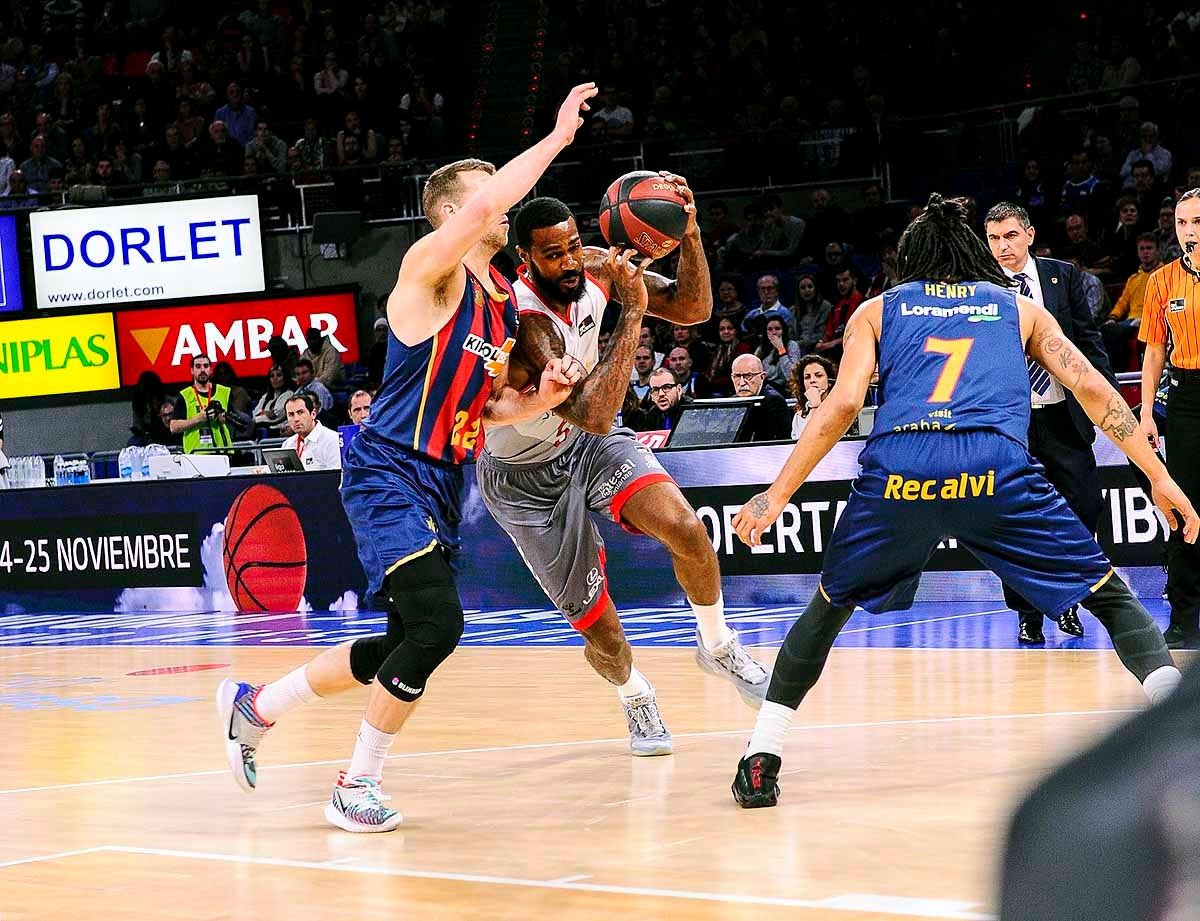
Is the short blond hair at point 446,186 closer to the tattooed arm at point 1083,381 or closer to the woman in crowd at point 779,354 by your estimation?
the tattooed arm at point 1083,381

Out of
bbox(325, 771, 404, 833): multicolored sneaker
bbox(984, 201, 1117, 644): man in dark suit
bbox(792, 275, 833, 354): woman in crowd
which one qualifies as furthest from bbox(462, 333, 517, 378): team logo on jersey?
bbox(792, 275, 833, 354): woman in crowd

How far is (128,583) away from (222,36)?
1198 centimetres

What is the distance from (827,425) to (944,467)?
344mm

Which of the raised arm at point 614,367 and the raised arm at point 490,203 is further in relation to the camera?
the raised arm at point 614,367

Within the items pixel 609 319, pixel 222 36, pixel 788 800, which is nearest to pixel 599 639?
pixel 788 800

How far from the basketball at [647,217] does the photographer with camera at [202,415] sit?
9.96 meters

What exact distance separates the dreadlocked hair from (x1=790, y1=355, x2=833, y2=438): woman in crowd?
247 inches

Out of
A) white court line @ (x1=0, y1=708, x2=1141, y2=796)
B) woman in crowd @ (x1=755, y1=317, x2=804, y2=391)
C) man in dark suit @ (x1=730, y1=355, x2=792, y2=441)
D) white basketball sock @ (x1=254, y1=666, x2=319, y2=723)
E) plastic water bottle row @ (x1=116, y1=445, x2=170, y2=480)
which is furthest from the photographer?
plastic water bottle row @ (x1=116, y1=445, x2=170, y2=480)

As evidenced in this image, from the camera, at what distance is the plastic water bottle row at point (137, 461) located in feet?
46.5

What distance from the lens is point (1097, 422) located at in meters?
4.87

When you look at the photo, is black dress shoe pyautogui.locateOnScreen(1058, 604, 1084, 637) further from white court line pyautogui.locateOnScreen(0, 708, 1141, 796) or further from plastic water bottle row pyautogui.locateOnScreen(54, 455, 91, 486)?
plastic water bottle row pyautogui.locateOnScreen(54, 455, 91, 486)

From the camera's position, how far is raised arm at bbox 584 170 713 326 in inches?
222

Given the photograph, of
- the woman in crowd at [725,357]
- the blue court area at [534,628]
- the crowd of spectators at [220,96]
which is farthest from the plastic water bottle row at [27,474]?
the crowd of spectators at [220,96]

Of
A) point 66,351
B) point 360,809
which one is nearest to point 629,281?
point 360,809
